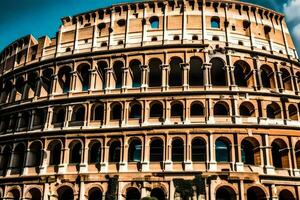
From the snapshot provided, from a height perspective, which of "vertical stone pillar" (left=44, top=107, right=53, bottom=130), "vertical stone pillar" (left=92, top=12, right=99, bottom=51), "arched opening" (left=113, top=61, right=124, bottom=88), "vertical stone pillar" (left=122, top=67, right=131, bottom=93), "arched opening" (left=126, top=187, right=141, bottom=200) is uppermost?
"vertical stone pillar" (left=92, top=12, right=99, bottom=51)

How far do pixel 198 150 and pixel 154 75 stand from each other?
7.16m

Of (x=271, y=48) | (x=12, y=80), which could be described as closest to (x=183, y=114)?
(x=271, y=48)

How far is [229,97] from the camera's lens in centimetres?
2391

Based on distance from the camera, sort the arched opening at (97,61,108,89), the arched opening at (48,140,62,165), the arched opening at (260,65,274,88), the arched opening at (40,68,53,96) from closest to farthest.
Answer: the arched opening at (48,140,62,165) < the arched opening at (260,65,274,88) < the arched opening at (97,61,108,89) < the arched opening at (40,68,53,96)

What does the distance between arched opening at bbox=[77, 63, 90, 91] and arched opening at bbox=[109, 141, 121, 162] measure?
18.5ft

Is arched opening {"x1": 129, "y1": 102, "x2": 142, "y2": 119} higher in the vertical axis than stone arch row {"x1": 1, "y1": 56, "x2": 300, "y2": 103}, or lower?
lower

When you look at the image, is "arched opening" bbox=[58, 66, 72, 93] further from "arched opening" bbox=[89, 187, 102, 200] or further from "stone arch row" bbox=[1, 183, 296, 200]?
"arched opening" bbox=[89, 187, 102, 200]

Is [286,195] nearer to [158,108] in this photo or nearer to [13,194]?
[158,108]

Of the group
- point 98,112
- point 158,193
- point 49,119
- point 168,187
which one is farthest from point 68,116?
point 168,187

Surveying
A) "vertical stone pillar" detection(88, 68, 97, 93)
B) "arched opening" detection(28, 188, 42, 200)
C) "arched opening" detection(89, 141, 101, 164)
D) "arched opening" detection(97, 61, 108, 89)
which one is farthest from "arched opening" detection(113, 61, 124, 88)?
"arched opening" detection(28, 188, 42, 200)

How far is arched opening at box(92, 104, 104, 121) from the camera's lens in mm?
25141

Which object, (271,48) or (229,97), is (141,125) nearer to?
(229,97)

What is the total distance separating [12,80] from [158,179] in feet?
55.3

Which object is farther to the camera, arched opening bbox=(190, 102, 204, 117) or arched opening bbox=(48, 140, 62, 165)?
arched opening bbox=(48, 140, 62, 165)
